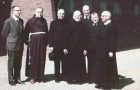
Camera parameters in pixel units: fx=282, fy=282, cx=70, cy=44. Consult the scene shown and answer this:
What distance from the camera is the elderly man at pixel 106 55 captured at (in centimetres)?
700

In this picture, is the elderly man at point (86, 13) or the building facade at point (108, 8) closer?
the elderly man at point (86, 13)

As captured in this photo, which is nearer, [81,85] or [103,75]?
[103,75]

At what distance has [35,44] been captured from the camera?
7766 millimetres

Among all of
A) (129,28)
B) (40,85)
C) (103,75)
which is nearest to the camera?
(103,75)

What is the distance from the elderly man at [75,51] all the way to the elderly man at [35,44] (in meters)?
0.66

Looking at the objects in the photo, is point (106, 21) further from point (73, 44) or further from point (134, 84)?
point (134, 84)

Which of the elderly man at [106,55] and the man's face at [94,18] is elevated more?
the man's face at [94,18]

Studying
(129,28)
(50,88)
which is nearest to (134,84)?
(50,88)

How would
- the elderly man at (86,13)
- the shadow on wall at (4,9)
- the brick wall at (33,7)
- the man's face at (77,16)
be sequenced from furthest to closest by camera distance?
the shadow on wall at (4,9) → the brick wall at (33,7) → the elderly man at (86,13) → the man's face at (77,16)

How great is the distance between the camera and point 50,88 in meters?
7.15

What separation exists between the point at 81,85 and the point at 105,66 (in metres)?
0.95

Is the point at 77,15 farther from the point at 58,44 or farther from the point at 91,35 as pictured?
the point at 58,44

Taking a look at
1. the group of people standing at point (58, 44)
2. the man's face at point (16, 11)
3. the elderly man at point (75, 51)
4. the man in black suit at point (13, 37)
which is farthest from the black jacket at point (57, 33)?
the man's face at point (16, 11)

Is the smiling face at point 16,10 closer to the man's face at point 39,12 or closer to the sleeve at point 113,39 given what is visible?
the man's face at point 39,12
